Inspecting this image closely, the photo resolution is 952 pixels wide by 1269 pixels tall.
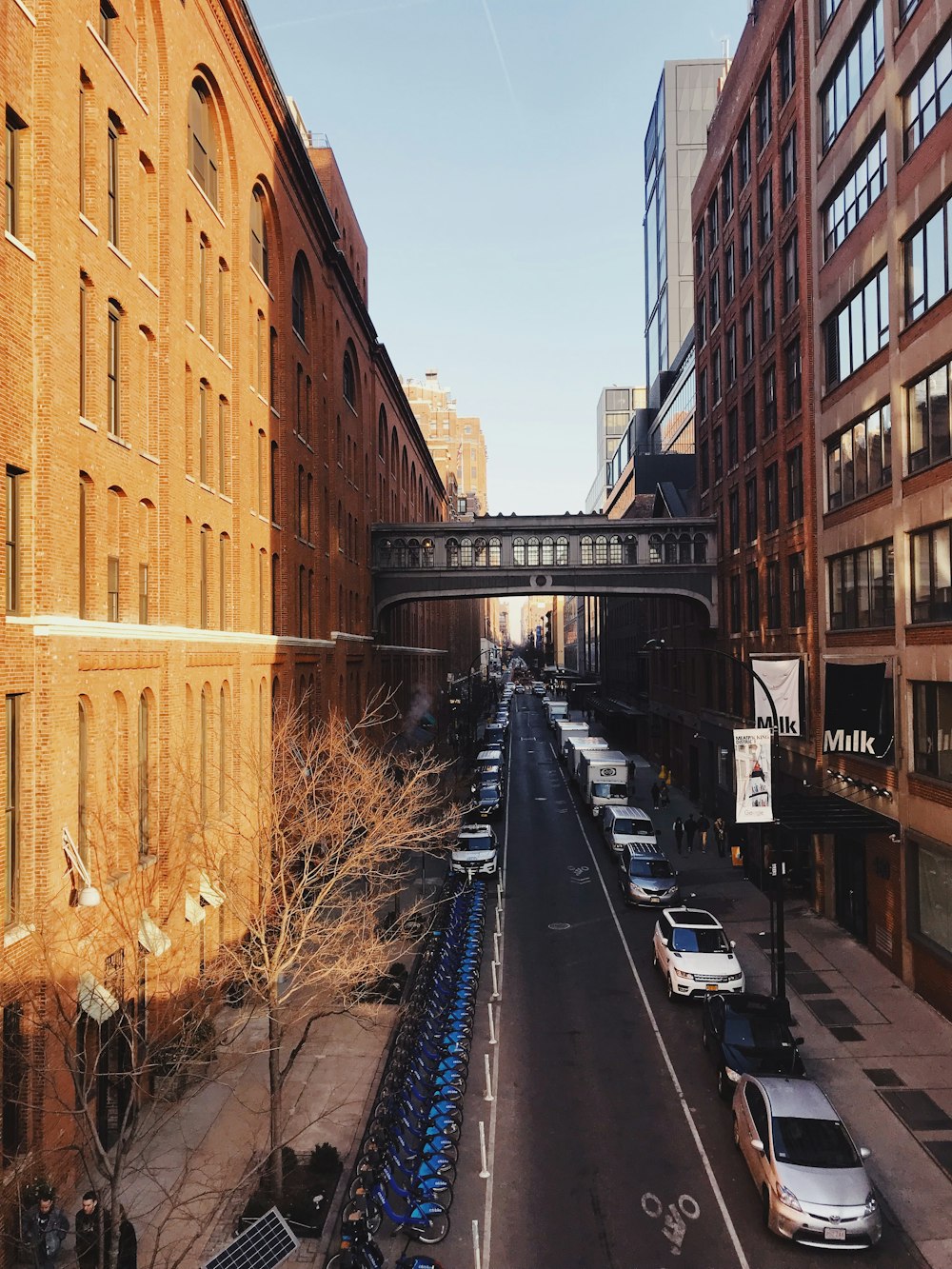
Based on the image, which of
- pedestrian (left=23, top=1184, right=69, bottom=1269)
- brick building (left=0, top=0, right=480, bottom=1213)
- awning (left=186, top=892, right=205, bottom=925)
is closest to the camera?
pedestrian (left=23, top=1184, right=69, bottom=1269)

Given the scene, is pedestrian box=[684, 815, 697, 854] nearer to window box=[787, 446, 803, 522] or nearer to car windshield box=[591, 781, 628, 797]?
car windshield box=[591, 781, 628, 797]

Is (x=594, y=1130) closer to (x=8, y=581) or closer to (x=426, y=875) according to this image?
(x=8, y=581)

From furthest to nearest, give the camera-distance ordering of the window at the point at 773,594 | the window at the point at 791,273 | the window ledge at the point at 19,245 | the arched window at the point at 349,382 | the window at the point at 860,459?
the arched window at the point at 349,382 < the window at the point at 773,594 < the window at the point at 791,273 < the window at the point at 860,459 < the window ledge at the point at 19,245

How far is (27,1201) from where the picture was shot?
12.6m

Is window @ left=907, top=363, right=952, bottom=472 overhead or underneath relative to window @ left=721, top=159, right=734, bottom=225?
underneath

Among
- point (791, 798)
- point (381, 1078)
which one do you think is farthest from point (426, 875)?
point (381, 1078)

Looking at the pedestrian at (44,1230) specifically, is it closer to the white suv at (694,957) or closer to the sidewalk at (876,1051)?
the sidewalk at (876,1051)

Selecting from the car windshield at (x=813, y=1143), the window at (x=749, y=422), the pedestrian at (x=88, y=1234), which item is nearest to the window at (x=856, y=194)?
the window at (x=749, y=422)

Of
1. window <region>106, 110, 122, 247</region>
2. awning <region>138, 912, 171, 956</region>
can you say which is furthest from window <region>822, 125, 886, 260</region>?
awning <region>138, 912, 171, 956</region>

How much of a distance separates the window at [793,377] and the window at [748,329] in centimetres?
472

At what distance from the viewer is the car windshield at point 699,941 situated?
21.8 m

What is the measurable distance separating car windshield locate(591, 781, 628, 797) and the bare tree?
713 inches

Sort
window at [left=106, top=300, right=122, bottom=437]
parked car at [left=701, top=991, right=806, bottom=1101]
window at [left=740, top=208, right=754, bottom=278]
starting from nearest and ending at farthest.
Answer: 1. parked car at [left=701, top=991, right=806, bottom=1101]
2. window at [left=106, top=300, right=122, bottom=437]
3. window at [left=740, top=208, right=754, bottom=278]

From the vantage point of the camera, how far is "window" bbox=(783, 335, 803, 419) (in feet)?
103
